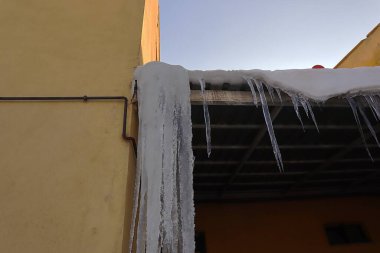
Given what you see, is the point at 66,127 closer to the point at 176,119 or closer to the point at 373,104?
the point at 176,119

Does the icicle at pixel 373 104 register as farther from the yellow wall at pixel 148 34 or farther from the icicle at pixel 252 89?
the yellow wall at pixel 148 34

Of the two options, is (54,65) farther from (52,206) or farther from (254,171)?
(254,171)

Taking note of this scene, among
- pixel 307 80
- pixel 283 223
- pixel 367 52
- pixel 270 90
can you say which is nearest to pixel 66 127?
pixel 270 90

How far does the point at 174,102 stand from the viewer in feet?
7.74

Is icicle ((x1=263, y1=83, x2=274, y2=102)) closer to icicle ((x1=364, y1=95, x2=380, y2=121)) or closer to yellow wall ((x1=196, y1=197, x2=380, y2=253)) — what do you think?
icicle ((x1=364, y1=95, x2=380, y2=121))

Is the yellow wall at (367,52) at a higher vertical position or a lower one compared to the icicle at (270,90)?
higher

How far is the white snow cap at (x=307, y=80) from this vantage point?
2.48 meters

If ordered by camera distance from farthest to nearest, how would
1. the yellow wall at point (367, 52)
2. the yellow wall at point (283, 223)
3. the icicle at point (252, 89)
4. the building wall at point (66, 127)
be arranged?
the yellow wall at point (367, 52) < the yellow wall at point (283, 223) < the icicle at point (252, 89) < the building wall at point (66, 127)

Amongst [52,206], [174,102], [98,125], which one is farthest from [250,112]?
[52,206]

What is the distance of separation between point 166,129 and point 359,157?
117 inches

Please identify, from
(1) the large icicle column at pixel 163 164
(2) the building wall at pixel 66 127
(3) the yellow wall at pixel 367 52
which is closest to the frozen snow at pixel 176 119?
(1) the large icicle column at pixel 163 164

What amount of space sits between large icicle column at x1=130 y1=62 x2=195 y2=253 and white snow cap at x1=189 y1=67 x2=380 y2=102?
0.28 m

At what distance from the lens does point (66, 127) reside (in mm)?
2277

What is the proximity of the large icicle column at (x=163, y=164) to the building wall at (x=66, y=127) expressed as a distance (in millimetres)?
137
